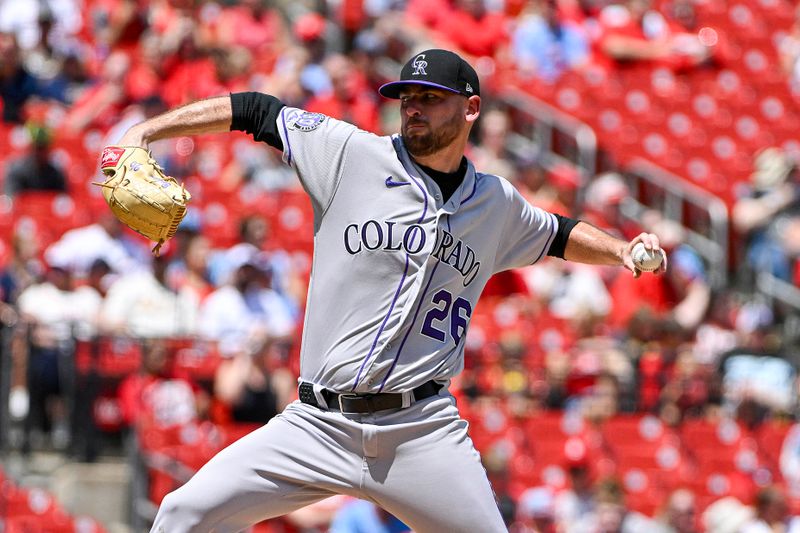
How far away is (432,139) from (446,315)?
1.76 feet

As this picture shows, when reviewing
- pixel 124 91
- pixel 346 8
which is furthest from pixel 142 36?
pixel 346 8

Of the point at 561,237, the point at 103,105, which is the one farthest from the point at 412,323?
the point at 103,105

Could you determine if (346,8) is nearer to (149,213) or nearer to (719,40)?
(719,40)

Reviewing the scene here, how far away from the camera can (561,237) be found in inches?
189

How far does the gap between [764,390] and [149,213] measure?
6.42 m

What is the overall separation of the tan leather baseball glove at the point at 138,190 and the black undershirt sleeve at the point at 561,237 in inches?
49.6

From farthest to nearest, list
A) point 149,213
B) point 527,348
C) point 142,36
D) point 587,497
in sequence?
point 142,36
point 527,348
point 587,497
point 149,213

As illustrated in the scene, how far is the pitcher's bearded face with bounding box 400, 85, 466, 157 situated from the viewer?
14.5 feet

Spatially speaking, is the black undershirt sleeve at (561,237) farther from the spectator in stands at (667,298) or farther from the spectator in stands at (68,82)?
the spectator in stands at (68,82)

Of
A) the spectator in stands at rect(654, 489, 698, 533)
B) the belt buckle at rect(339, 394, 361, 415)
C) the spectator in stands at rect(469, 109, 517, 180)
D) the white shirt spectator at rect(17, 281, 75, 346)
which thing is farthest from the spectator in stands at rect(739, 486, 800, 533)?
the belt buckle at rect(339, 394, 361, 415)

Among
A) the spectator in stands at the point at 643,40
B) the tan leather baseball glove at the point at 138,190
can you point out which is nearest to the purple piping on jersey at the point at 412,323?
the tan leather baseball glove at the point at 138,190

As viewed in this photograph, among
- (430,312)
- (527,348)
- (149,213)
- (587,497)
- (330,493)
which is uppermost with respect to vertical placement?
(149,213)

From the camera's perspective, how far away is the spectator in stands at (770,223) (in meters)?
11.5

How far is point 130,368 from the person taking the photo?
8.38 metres
